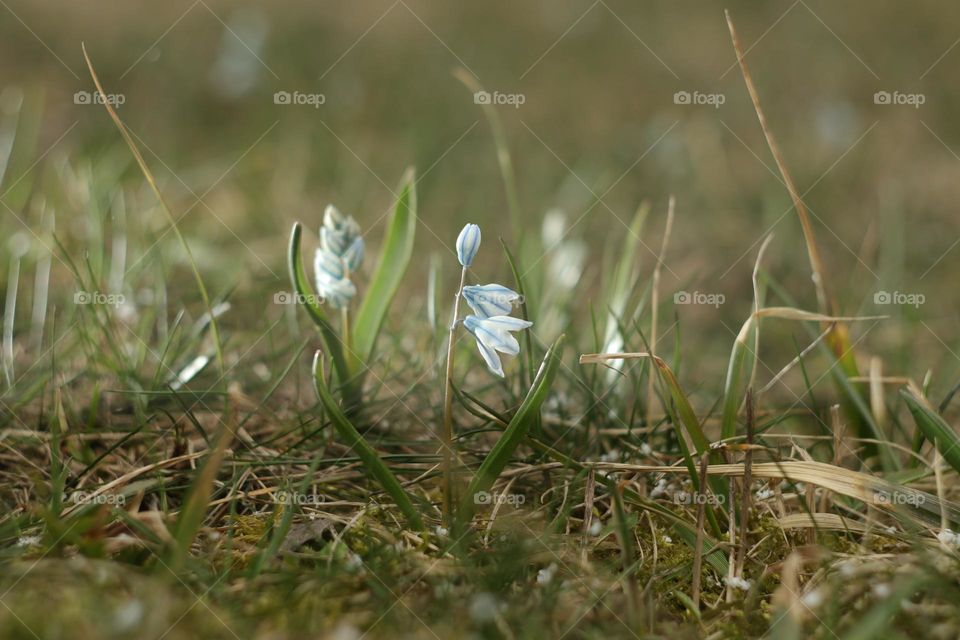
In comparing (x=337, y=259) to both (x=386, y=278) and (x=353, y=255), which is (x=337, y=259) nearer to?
(x=353, y=255)

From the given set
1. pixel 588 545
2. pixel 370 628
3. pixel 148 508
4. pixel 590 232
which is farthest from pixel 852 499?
pixel 590 232

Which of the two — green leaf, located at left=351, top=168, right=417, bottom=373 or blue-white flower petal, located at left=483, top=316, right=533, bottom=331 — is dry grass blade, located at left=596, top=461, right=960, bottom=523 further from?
green leaf, located at left=351, top=168, right=417, bottom=373

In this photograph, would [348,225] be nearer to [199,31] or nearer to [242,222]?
[242,222]

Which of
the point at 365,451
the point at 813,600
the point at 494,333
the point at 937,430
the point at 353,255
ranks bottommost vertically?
the point at 813,600

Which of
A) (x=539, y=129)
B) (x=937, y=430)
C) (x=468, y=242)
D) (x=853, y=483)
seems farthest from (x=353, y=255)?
(x=539, y=129)

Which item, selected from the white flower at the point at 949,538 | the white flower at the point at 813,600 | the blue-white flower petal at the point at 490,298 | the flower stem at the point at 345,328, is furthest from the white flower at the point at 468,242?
the white flower at the point at 949,538

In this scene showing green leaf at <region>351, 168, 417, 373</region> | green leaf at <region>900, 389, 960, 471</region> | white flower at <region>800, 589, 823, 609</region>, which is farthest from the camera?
green leaf at <region>351, 168, 417, 373</region>

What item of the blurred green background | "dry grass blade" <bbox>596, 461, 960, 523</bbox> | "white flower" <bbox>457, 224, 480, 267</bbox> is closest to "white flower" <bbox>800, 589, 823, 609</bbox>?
"dry grass blade" <bbox>596, 461, 960, 523</bbox>

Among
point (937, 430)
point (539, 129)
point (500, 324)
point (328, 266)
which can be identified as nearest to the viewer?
point (500, 324)
